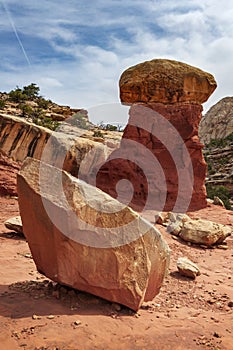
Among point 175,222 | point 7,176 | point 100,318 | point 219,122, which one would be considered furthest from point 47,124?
point 219,122

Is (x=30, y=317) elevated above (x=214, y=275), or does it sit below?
above

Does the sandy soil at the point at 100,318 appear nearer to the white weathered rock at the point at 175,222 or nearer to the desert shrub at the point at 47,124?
the white weathered rock at the point at 175,222

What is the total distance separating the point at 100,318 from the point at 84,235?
91 cm

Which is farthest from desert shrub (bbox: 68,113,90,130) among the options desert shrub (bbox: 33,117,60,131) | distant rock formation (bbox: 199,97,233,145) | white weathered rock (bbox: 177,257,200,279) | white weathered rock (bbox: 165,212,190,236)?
distant rock formation (bbox: 199,97,233,145)

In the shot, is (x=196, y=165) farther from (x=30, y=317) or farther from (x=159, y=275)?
(x=30, y=317)

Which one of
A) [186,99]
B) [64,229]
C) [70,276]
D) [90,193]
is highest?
[186,99]

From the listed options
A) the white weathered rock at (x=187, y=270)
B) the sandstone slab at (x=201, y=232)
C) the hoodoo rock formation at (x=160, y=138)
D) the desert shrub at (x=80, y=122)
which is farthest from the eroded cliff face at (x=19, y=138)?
the desert shrub at (x=80, y=122)

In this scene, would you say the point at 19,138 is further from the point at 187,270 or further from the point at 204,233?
the point at 187,270

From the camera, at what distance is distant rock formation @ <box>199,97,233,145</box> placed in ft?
212

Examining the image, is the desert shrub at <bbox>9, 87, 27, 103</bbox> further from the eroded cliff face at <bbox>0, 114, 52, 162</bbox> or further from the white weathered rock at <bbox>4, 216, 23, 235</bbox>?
the white weathered rock at <bbox>4, 216, 23, 235</bbox>

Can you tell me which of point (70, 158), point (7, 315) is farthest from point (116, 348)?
point (70, 158)

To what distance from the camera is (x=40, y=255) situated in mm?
4004

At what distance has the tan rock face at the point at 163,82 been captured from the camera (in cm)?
1308

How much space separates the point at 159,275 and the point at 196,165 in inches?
406
